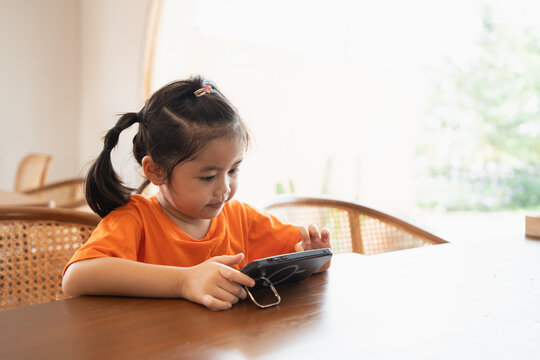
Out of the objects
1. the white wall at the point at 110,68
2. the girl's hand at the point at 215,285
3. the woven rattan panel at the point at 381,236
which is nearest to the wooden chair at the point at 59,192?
the white wall at the point at 110,68

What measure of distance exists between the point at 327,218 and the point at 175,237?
0.64 m

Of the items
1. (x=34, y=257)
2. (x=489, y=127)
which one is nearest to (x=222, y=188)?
(x=34, y=257)

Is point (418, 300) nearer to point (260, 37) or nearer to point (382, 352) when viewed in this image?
point (382, 352)

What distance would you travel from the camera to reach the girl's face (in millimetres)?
865

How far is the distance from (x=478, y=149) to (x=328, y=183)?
4.28 m

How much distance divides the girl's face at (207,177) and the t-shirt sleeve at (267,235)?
0.18m

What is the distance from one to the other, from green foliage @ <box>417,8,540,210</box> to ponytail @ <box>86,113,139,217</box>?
7.20m

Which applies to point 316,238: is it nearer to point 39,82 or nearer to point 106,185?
point 106,185

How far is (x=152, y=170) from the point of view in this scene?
93 cm

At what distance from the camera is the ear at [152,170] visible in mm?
920

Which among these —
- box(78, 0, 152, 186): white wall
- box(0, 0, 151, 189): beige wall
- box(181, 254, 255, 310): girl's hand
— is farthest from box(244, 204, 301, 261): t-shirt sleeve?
box(0, 0, 151, 189): beige wall

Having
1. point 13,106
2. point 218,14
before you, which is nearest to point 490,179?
point 218,14

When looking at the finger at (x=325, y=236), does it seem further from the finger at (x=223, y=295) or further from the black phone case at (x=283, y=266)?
the finger at (x=223, y=295)

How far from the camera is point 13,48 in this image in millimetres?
3963
